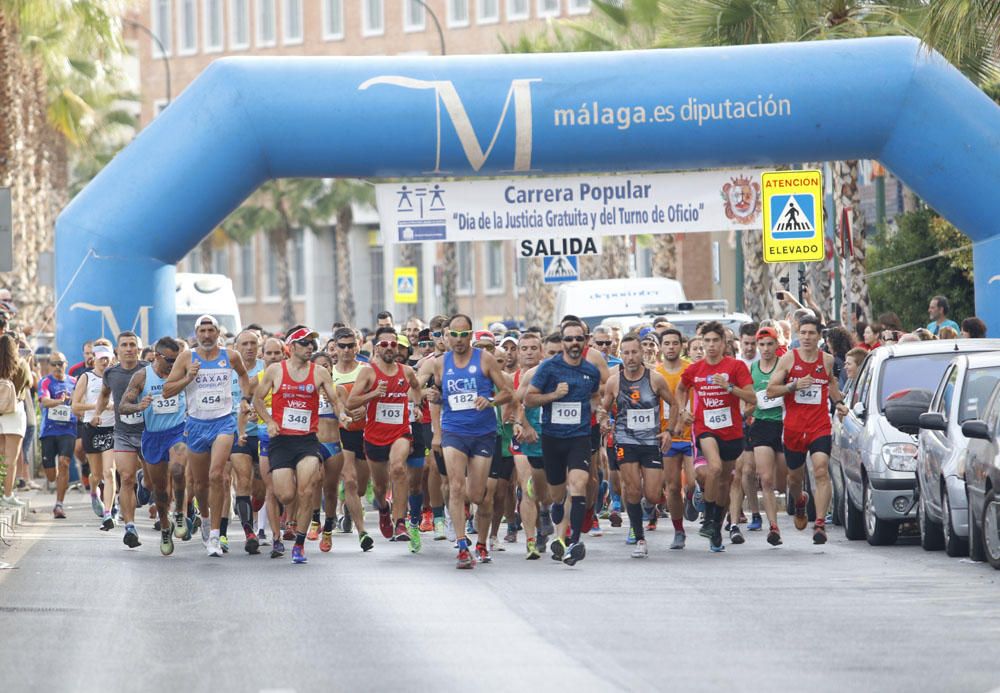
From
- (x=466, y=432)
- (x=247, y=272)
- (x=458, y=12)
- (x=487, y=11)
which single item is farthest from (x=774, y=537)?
(x=247, y=272)

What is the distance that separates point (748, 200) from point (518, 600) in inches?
414

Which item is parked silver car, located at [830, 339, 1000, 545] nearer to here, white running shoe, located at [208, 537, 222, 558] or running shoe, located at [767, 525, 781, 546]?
running shoe, located at [767, 525, 781, 546]

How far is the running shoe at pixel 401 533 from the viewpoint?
715 inches

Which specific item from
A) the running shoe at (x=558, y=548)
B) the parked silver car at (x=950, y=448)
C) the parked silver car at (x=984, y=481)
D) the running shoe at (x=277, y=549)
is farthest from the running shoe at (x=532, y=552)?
the parked silver car at (x=984, y=481)

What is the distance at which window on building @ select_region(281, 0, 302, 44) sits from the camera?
8450 centimetres

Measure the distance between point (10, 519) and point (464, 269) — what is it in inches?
2561

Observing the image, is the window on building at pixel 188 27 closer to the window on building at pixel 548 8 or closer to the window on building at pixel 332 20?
the window on building at pixel 332 20

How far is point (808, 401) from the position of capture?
57.0ft

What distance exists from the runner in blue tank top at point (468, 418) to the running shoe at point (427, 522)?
138 inches

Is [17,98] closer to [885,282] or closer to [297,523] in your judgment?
[885,282]

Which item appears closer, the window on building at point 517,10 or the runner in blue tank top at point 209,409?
the runner in blue tank top at point 209,409

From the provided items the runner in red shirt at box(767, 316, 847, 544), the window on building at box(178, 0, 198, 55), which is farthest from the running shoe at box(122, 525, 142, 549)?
the window on building at box(178, 0, 198, 55)

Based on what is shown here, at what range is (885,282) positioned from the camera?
3322 centimetres

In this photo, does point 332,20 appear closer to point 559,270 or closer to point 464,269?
point 464,269
